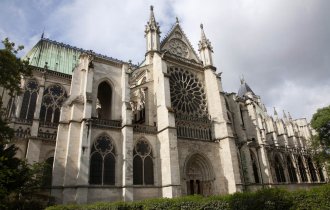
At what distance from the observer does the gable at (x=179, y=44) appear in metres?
30.0

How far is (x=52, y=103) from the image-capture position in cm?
2498

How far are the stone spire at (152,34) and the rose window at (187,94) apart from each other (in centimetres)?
333

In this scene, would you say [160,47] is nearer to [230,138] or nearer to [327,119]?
[230,138]

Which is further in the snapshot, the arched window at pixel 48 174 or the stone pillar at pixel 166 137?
the stone pillar at pixel 166 137

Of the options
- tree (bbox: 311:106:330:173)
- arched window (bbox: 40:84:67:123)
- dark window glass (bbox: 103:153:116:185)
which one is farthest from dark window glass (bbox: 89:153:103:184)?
tree (bbox: 311:106:330:173)

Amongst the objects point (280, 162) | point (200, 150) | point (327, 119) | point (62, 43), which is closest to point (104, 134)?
point (200, 150)

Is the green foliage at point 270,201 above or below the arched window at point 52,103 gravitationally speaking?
below

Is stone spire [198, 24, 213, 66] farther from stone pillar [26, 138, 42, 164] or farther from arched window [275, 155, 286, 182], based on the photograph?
stone pillar [26, 138, 42, 164]

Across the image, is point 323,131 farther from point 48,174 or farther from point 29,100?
point 29,100

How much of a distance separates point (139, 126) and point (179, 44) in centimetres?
1432

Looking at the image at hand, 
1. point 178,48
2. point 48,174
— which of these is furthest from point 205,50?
point 48,174

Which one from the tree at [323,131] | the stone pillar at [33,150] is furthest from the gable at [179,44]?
the tree at [323,131]

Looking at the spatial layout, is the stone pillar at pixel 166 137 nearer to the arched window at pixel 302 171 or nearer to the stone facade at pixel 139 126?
the stone facade at pixel 139 126

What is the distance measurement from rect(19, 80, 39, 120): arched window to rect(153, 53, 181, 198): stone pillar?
1196 cm
